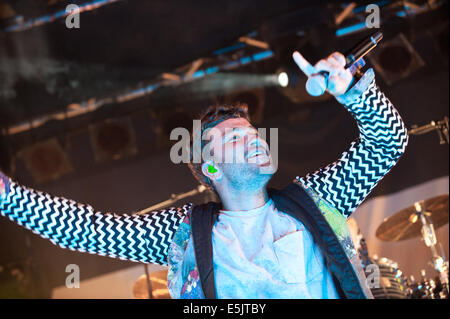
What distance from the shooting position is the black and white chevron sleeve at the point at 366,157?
1627 millimetres

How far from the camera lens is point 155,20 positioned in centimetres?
406

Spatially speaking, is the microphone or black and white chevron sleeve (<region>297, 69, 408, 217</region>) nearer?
the microphone

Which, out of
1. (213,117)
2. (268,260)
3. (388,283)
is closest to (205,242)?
(268,260)

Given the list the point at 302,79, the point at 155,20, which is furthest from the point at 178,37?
the point at 302,79

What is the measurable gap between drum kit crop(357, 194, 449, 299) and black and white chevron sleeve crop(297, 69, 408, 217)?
1640mm

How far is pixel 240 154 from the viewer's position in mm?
1763

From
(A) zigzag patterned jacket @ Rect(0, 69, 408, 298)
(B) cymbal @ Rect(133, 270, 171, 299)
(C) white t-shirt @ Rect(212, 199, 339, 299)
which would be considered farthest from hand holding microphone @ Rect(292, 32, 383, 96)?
(B) cymbal @ Rect(133, 270, 171, 299)

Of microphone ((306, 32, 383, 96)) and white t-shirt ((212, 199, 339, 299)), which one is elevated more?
microphone ((306, 32, 383, 96))

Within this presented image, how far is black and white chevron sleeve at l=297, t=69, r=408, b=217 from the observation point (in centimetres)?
163

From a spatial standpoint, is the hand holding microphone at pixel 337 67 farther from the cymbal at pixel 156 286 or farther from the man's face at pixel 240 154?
the cymbal at pixel 156 286

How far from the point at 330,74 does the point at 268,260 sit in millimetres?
619

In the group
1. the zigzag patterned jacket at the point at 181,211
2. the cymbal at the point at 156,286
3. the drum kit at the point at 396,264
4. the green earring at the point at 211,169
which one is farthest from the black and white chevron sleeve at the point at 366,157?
the cymbal at the point at 156,286

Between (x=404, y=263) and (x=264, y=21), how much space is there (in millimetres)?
2425

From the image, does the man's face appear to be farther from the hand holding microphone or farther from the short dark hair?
the hand holding microphone
